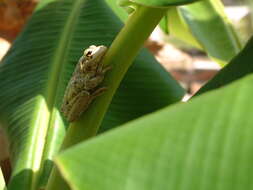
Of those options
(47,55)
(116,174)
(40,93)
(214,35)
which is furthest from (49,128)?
(214,35)

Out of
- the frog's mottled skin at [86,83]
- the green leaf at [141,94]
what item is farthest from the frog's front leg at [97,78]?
the green leaf at [141,94]

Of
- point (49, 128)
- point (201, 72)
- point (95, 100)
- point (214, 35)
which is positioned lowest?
point (201, 72)

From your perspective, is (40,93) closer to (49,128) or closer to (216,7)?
(49,128)

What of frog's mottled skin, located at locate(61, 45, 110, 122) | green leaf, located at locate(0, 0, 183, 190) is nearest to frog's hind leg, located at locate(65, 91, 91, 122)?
frog's mottled skin, located at locate(61, 45, 110, 122)

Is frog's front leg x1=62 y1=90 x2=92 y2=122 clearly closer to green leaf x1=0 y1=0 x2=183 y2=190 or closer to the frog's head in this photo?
the frog's head

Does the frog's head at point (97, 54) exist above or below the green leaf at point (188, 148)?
below

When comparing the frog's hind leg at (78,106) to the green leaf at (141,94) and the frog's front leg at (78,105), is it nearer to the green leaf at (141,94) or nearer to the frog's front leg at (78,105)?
the frog's front leg at (78,105)
